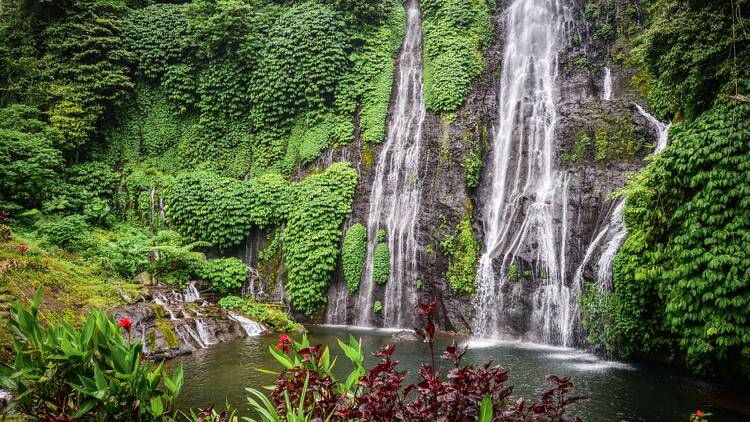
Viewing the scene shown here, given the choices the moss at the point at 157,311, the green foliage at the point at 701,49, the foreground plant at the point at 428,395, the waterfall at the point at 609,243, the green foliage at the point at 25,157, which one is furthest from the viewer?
the green foliage at the point at 25,157

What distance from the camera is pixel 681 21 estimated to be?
7.94 meters

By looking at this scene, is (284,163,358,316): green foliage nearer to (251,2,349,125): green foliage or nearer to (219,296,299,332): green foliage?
(219,296,299,332): green foliage

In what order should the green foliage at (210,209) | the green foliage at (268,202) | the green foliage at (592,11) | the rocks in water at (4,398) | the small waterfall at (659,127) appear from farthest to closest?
the green foliage at (268,202)
the green foliage at (210,209)
the green foliage at (592,11)
the small waterfall at (659,127)
the rocks in water at (4,398)

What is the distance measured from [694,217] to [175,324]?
11.5 m

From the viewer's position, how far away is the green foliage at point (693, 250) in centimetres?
652

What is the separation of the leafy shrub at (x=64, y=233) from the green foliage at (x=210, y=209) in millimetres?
3200

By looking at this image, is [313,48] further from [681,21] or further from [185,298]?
[681,21]

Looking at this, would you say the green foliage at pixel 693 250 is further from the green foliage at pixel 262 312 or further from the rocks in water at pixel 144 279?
the rocks in water at pixel 144 279

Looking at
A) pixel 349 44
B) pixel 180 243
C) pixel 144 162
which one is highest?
pixel 349 44

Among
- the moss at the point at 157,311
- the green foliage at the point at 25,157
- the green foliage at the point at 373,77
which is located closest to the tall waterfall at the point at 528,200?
the green foliage at the point at 373,77

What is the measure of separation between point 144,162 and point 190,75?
449 cm

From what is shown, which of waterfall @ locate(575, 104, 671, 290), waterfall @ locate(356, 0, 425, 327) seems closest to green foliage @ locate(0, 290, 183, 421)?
waterfall @ locate(575, 104, 671, 290)

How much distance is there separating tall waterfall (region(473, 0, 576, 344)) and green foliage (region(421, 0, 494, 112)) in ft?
3.78

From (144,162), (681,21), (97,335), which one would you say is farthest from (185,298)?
(681,21)
